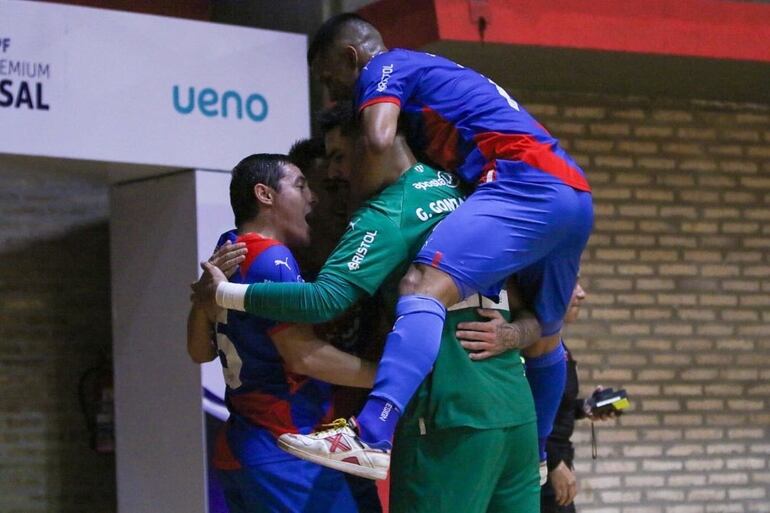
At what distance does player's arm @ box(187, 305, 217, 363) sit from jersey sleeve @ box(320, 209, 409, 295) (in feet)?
1.93

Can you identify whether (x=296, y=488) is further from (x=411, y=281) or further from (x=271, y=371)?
(x=411, y=281)

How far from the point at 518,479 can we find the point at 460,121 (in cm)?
99

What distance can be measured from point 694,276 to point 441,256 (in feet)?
17.0

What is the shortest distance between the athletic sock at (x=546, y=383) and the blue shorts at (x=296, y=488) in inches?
29.9

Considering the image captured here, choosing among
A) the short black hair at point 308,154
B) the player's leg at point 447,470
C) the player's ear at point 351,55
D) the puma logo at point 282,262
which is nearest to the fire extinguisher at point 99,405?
the short black hair at point 308,154

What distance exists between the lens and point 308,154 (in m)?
4.21

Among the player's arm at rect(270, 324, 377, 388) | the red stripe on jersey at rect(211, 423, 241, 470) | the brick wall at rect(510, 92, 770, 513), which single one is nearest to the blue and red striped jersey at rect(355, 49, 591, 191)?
the player's arm at rect(270, 324, 377, 388)

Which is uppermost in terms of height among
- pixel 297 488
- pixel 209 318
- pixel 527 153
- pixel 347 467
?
pixel 527 153

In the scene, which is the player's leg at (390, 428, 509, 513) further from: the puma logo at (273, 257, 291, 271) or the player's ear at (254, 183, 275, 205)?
the player's ear at (254, 183, 275, 205)

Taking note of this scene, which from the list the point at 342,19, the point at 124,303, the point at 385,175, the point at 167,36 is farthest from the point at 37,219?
the point at 385,175

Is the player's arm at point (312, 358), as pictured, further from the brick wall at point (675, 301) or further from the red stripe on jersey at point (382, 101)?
the brick wall at point (675, 301)

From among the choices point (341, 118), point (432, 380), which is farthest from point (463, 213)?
point (341, 118)

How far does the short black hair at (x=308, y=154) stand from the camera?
4191mm

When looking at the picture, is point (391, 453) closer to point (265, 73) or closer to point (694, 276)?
point (265, 73)
